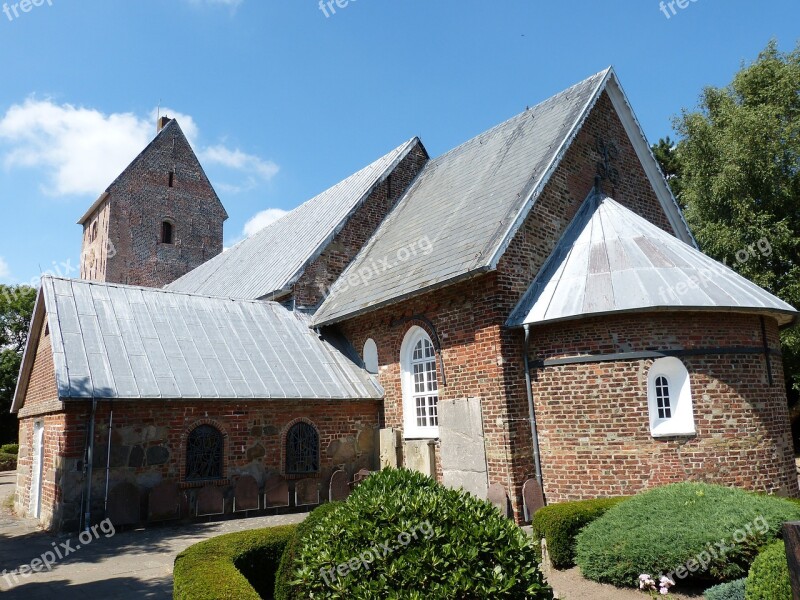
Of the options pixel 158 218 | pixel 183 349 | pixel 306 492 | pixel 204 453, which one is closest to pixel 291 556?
pixel 204 453

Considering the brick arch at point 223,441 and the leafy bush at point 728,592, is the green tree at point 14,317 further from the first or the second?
the leafy bush at point 728,592

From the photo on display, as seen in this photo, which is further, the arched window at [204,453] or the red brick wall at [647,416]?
the arched window at [204,453]

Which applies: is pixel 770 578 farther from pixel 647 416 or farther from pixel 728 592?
pixel 647 416

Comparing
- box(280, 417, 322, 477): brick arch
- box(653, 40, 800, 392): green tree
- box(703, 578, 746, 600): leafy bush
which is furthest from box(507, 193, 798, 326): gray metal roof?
box(653, 40, 800, 392): green tree

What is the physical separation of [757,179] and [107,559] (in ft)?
73.8

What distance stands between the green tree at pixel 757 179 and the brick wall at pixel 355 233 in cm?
1095

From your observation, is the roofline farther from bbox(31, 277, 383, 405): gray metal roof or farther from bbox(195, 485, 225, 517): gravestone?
bbox(195, 485, 225, 517): gravestone

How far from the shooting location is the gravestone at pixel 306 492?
1261cm

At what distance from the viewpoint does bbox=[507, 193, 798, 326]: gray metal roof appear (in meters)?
10.3


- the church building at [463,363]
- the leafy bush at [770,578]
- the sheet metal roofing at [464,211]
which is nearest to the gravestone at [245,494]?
the church building at [463,363]

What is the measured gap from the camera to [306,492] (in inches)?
500

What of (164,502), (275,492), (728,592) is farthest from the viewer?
(275,492)
